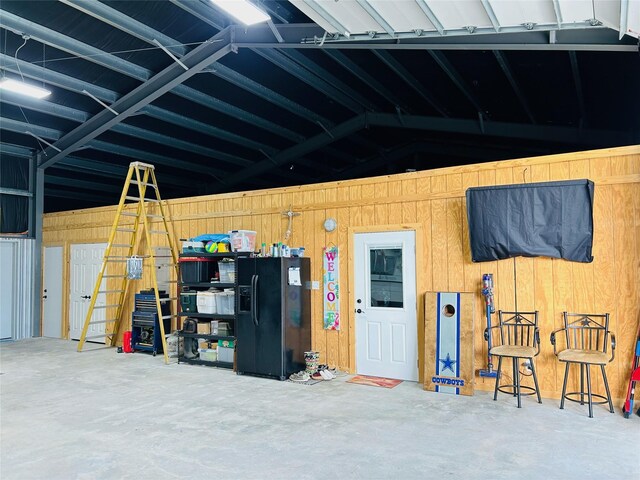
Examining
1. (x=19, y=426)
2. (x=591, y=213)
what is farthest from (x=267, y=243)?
(x=591, y=213)

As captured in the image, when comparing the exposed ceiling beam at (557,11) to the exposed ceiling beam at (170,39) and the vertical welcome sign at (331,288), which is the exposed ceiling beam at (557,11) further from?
the exposed ceiling beam at (170,39)

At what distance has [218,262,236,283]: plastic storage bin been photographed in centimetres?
678

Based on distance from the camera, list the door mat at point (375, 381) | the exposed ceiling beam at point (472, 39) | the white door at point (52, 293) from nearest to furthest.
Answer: the exposed ceiling beam at point (472, 39), the door mat at point (375, 381), the white door at point (52, 293)

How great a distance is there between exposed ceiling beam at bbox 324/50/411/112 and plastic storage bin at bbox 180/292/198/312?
13.9ft

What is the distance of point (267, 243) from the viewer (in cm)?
718

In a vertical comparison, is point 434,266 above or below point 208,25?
below

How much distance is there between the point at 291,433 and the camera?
163 inches

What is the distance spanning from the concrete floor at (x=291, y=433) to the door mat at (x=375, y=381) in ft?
0.42

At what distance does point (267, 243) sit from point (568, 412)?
14.8 feet

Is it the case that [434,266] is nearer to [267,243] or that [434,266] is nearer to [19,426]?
[267,243]

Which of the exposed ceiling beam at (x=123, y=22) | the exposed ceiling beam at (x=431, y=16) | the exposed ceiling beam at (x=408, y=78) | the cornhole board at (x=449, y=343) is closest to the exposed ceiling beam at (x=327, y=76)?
the exposed ceiling beam at (x=408, y=78)

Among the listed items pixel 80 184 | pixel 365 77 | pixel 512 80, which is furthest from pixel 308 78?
pixel 80 184

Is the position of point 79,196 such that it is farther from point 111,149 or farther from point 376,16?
point 376,16

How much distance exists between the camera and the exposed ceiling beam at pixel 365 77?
7.04m
